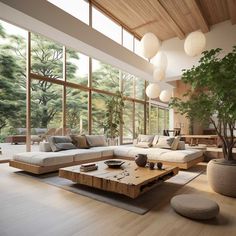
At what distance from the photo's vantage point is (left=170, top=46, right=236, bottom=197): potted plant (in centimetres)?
297

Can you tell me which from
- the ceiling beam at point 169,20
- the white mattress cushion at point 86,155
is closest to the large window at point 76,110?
the white mattress cushion at point 86,155

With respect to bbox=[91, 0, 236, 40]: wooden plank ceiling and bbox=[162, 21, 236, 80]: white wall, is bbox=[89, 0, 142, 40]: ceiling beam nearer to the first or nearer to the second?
bbox=[91, 0, 236, 40]: wooden plank ceiling

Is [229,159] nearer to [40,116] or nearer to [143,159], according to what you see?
[143,159]

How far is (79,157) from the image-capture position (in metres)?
4.70

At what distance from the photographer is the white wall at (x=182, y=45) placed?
7.89m

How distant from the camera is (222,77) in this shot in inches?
118

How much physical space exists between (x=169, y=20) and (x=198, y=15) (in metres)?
0.98

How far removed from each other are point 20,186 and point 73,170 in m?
0.90

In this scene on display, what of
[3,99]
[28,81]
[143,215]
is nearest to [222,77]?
[143,215]

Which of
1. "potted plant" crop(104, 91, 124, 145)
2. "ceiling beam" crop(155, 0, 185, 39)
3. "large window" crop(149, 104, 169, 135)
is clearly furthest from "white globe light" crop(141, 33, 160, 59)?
"large window" crop(149, 104, 169, 135)

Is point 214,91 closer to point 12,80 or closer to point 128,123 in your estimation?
point 12,80

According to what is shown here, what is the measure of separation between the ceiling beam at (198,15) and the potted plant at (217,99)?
4.33 m

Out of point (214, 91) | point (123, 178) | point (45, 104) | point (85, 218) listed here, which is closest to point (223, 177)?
point (214, 91)

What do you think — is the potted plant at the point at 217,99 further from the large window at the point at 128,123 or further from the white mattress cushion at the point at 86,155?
the large window at the point at 128,123
